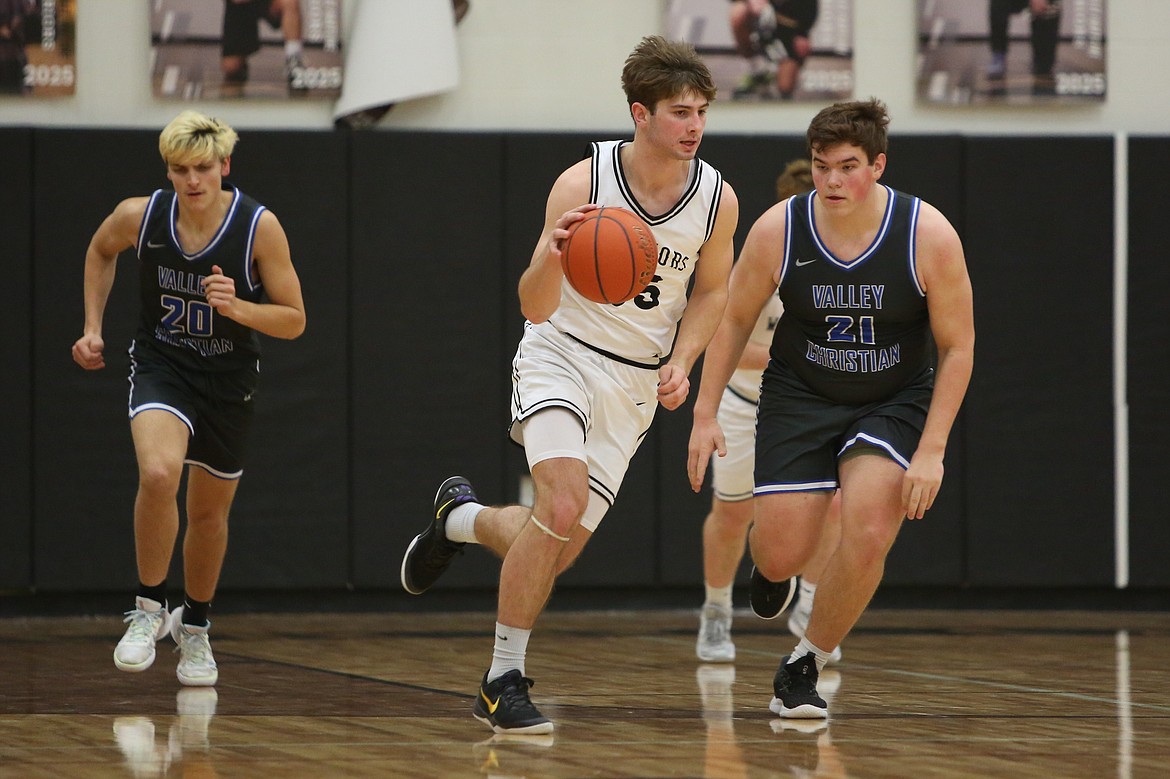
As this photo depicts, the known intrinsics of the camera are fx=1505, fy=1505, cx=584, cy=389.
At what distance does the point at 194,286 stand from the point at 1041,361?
525 centimetres

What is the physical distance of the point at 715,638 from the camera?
591 centimetres

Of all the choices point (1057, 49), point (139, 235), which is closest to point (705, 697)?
→ point (139, 235)

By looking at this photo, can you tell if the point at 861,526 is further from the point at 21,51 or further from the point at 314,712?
the point at 21,51

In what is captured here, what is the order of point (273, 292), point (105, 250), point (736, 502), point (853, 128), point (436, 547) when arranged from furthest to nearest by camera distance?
1. point (736, 502)
2. point (105, 250)
3. point (273, 292)
4. point (436, 547)
5. point (853, 128)

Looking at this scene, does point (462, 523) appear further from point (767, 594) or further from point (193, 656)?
point (193, 656)

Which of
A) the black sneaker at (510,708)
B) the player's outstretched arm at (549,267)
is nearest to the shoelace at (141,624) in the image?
the black sneaker at (510,708)

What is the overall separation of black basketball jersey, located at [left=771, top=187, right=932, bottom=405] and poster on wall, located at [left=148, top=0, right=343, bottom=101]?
4639 mm

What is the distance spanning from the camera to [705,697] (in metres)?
4.71

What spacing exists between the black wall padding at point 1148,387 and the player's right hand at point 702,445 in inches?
204

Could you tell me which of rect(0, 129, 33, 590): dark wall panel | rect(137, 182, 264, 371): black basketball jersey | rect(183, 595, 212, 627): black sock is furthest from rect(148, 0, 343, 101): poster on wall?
rect(183, 595, 212, 627): black sock

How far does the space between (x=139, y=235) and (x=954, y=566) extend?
516 cm

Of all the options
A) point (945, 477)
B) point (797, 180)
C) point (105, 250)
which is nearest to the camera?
point (105, 250)

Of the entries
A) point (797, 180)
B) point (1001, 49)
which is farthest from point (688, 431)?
point (1001, 49)

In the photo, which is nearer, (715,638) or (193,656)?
(193,656)
